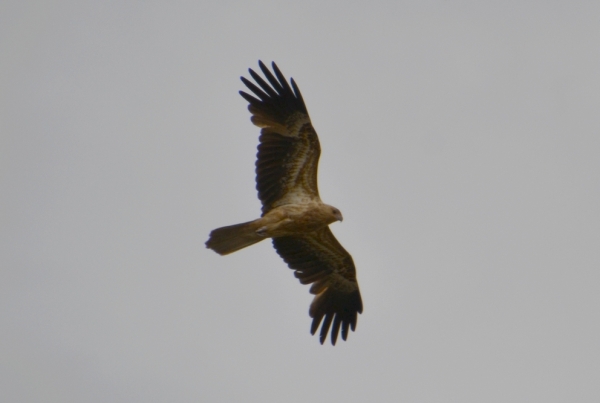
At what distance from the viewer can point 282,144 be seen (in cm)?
1518

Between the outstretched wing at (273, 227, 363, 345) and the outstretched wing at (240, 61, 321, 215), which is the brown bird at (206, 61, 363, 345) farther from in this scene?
the outstretched wing at (273, 227, 363, 345)

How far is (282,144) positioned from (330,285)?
9.15 feet

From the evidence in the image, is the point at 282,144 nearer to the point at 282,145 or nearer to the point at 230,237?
the point at 282,145

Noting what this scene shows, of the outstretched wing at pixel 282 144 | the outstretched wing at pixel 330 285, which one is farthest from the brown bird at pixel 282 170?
the outstretched wing at pixel 330 285

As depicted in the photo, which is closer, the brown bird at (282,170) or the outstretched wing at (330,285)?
the brown bird at (282,170)

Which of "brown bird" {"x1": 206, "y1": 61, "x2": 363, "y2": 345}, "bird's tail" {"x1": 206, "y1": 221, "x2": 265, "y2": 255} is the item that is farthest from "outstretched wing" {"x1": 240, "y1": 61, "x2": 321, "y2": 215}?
"bird's tail" {"x1": 206, "y1": 221, "x2": 265, "y2": 255}

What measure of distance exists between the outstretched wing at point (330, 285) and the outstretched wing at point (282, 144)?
53.2 inches

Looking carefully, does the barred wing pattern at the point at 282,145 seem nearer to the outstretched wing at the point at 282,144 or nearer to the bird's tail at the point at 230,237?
the outstretched wing at the point at 282,144

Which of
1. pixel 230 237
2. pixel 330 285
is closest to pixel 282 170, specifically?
pixel 230 237

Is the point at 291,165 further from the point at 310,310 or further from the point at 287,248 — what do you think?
the point at 310,310

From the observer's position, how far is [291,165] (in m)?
15.2

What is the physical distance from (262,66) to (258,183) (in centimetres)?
179

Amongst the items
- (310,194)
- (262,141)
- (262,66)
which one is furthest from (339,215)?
(262,66)

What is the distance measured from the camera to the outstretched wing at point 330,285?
1639 centimetres
